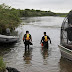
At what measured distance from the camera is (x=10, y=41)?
58.3 ft

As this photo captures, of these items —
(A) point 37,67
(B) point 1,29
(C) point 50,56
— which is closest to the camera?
(A) point 37,67

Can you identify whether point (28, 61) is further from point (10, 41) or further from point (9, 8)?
point (9, 8)

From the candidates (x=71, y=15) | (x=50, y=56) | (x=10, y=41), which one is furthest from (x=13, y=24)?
(x=71, y=15)

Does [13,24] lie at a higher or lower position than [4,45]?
higher

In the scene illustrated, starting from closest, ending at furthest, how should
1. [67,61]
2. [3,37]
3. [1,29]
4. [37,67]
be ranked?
[37,67] → [67,61] → [3,37] → [1,29]

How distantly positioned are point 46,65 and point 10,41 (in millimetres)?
7428

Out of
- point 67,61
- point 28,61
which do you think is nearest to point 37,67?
point 28,61

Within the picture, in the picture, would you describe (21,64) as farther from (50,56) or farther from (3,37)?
(3,37)

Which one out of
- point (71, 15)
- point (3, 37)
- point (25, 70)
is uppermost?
point (71, 15)

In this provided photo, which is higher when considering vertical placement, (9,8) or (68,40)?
(9,8)

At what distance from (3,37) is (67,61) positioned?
24.1 feet

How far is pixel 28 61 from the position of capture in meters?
12.2

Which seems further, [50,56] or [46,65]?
[50,56]

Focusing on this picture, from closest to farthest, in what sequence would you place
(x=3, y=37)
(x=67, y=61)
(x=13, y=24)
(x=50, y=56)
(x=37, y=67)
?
(x=37, y=67) → (x=67, y=61) → (x=50, y=56) → (x=3, y=37) → (x=13, y=24)
